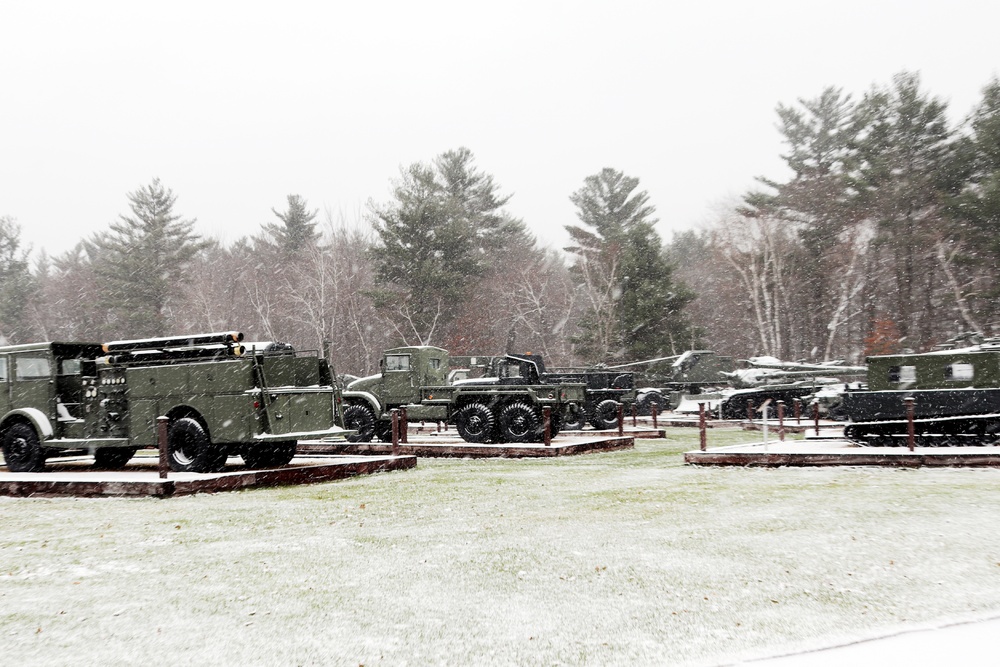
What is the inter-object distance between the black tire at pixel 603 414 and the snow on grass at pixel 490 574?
41.9 ft

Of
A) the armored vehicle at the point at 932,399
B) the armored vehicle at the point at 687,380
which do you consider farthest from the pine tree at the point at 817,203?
the armored vehicle at the point at 932,399

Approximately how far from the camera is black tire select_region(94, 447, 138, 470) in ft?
42.9

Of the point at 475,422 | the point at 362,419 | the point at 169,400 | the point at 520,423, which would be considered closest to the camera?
the point at 169,400

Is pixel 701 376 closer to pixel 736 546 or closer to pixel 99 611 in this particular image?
pixel 736 546

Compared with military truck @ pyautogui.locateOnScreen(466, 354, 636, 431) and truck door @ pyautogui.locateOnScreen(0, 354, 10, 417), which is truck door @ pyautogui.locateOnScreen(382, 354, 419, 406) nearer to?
military truck @ pyautogui.locateOnScreen(466, 354, 636, 431)

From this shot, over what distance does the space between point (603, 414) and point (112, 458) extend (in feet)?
43.7

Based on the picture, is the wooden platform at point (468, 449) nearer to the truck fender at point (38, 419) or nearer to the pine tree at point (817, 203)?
the truck fender at point (38, 419)

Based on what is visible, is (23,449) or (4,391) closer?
(23,449)

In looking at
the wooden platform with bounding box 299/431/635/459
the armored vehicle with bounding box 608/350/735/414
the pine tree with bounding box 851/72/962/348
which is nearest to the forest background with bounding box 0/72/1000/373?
the pine tree with bounding box 851/72/962/348

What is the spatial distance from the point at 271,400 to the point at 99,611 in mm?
6740

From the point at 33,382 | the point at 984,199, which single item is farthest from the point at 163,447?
the point at 984,199

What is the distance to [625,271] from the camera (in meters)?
42.8

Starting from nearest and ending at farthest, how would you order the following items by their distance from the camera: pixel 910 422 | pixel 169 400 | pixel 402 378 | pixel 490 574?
pixel 490 574 → pixel 169 400 → pixel 910 422 → pixel 402 378

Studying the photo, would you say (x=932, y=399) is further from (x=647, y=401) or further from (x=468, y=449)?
(x=647, y=401)
